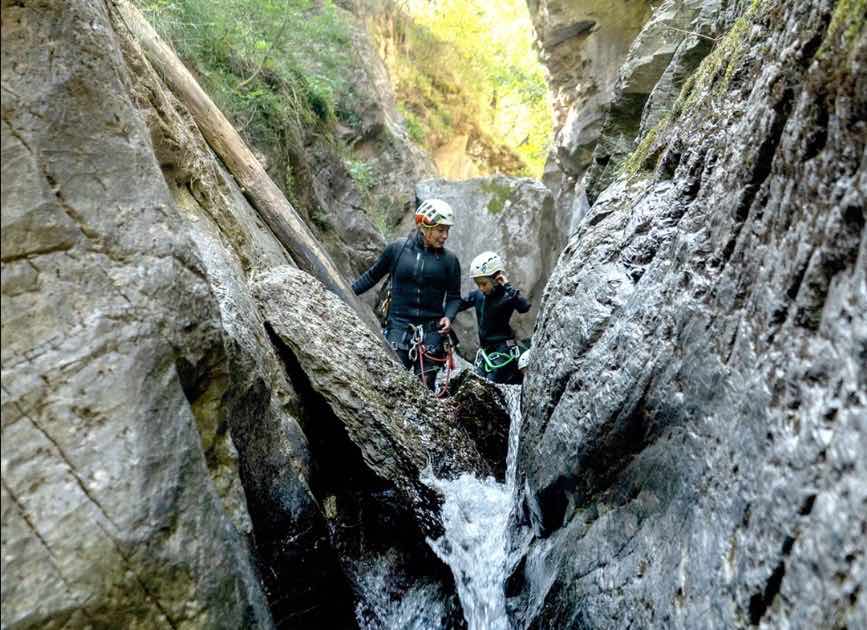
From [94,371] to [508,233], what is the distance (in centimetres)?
991

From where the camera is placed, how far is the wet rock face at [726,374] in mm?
1895

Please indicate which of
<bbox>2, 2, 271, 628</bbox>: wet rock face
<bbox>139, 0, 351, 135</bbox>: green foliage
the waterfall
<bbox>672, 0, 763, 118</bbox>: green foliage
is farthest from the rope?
<bbox>2, 2, 271, 628</bbox>: wet rock face

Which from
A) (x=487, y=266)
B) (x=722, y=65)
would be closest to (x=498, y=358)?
(x=487, y=266)

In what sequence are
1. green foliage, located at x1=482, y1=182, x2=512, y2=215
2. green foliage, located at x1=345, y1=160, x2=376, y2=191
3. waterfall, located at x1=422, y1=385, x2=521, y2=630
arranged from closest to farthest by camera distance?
waterfall, located at x1=422, y1=385, x2=521, y2=630 → green foliage, located at x1=482, y1=182, x2=512, y2=215 → green foliage, located at x1=345, y1=160, x2=376, y2=191

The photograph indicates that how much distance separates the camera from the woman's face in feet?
22.7

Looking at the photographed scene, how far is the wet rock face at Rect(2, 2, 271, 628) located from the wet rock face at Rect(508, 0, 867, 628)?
1721mm

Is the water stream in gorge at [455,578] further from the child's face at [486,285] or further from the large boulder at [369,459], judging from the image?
the child's face at [486,285]

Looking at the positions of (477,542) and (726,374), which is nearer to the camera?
(726,374)

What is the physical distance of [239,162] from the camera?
661 cm

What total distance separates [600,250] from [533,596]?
7.01 ft

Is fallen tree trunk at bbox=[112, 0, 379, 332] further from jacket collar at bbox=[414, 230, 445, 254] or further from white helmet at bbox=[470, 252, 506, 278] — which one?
white helmet at bbox=[470, 252, 506, 278]

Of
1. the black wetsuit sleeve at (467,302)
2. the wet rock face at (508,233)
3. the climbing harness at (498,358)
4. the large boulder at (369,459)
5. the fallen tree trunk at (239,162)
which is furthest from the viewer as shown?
the wet rock face at (508,233)

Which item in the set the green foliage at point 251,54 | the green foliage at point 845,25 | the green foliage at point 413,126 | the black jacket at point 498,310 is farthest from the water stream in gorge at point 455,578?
the green foliage at point 413,126

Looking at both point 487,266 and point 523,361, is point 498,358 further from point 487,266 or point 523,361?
point 487,266
